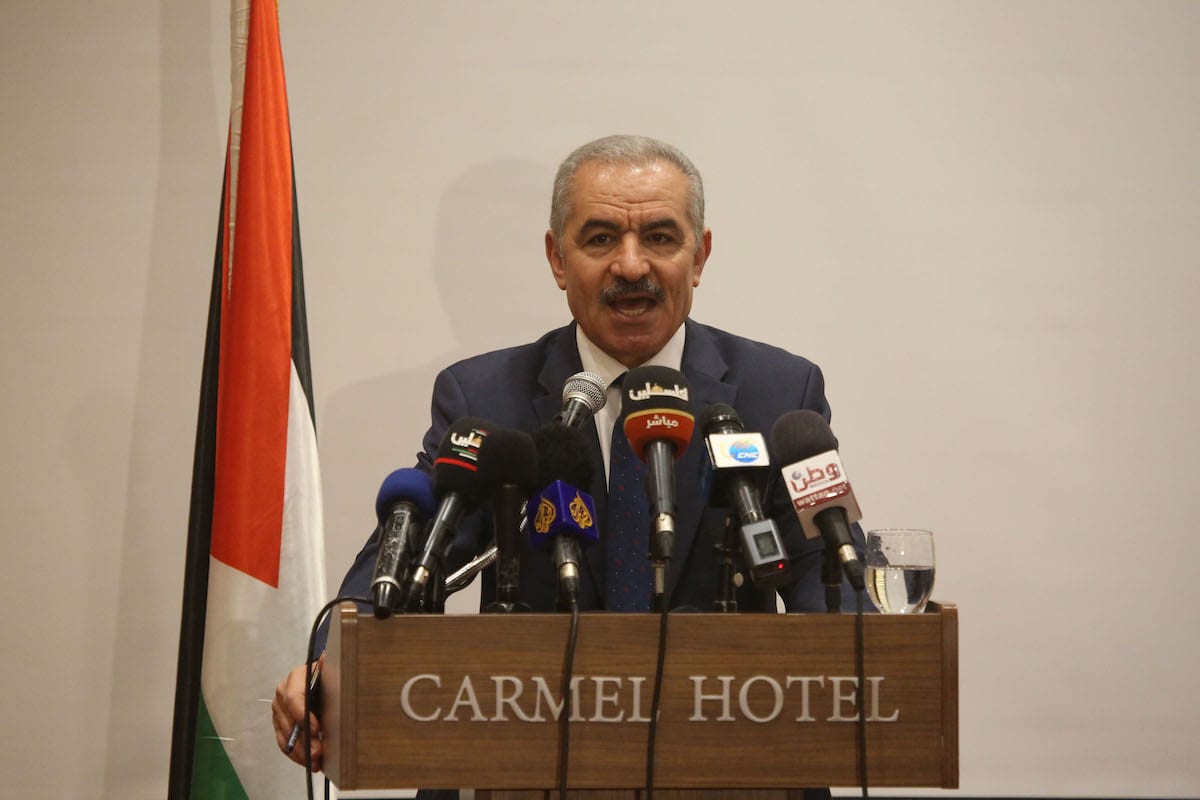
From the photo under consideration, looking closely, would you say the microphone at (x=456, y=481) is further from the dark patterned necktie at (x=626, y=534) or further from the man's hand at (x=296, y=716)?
the dark patterned necktie at (x=626, y=534)

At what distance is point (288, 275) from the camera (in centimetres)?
289

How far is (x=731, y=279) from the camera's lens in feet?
11.0

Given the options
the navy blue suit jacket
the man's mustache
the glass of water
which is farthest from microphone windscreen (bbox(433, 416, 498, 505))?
the man's mustache

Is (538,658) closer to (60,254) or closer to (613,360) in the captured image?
(613,360)

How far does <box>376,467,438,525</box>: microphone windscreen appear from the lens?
5.38 ft

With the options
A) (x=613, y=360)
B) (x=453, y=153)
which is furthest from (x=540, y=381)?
(x=453, y=153)

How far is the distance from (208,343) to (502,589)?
63.0 inches

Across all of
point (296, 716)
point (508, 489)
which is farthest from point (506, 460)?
point (296, 716)

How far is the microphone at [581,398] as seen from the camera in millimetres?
1771

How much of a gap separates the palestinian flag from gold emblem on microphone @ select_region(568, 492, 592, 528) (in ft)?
4.65

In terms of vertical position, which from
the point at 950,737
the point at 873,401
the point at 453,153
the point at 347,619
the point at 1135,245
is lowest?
the point at 950,737

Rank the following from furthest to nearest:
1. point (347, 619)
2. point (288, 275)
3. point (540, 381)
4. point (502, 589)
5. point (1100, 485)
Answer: point (1100, 485) < point (288, 275) < point (540, 381) < point (502, 589) < point (347, 619)

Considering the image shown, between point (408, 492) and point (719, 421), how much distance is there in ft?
1.43

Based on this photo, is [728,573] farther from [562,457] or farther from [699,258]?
[699,258]
